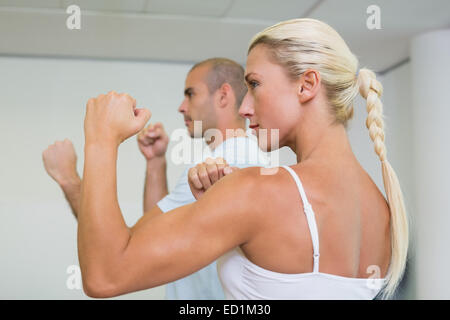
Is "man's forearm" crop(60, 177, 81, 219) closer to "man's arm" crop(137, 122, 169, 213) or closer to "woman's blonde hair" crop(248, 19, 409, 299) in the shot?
"man's arm" crop(137, 122, 169, 213)

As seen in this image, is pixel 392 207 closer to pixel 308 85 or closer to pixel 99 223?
pixel 308 85

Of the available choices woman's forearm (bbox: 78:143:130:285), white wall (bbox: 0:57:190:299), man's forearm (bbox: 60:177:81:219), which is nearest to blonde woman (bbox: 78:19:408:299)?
Result: woman's forearm (bbox: 78:143:130:285)

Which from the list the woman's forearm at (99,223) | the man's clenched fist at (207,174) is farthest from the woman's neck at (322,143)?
the woman's forearm at (99,223)

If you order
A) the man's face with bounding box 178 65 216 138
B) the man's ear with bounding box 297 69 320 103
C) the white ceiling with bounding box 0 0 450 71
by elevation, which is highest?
the white ceiling with bounding box 0 0 450 71

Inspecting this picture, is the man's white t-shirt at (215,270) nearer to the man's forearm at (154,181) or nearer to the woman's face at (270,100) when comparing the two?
the man's forearm at (154,181)

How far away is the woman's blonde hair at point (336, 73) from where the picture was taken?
2.69 ft

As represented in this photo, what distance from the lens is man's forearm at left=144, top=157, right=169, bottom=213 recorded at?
66.7 inches

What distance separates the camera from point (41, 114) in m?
3.62

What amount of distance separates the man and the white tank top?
59 centimetres

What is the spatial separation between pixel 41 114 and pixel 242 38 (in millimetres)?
1492

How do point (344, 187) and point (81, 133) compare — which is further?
point (81, 133)

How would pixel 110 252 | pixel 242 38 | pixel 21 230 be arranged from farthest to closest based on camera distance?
pixel 21 230 < pixel 242 38 < pixel 110 252
